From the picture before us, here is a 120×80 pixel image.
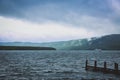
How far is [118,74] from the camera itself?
50188 millimetres

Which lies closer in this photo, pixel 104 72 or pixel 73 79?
pixel 73 79

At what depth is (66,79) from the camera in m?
44.8

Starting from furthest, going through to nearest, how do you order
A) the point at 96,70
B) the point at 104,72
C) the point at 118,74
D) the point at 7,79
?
the point at 96,70
the point at 104,72
the point at 118,74
the point at 7,79

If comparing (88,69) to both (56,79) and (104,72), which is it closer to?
(104,72)

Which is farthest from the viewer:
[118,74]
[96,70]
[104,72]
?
[96,70]

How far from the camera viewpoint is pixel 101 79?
1795 inches

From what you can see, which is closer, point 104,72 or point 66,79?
point 66,79

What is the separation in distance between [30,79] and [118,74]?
64.3 feet

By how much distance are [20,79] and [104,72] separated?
21.6 m

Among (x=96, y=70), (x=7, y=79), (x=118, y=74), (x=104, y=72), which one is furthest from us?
(x=96, y=70)

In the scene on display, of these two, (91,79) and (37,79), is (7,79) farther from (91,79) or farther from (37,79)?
(91,79)

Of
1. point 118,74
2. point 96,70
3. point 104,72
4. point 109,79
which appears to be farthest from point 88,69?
point 109,79

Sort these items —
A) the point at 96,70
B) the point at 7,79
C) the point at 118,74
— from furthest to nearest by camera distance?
the point at 96,70
the point at 118,74
the point at 7,79

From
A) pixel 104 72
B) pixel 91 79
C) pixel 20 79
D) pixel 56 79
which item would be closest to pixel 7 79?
pixel 20 79
